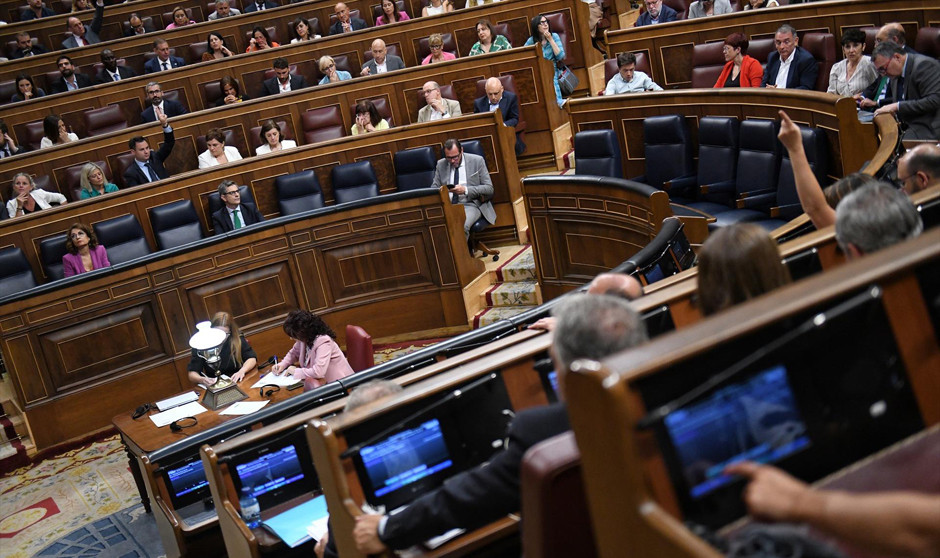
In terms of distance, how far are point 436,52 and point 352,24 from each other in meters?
1.24

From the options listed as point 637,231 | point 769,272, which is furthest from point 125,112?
point 769,272

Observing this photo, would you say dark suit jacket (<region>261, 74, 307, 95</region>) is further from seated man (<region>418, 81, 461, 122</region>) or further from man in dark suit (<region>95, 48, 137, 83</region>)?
man in dark suit (<region>95, 48, 137, 83</region>)

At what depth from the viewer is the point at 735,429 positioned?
126 cm

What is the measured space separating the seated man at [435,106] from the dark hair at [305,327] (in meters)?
2.54

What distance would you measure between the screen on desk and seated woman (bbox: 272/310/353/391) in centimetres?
294

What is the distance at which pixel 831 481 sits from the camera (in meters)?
1.29

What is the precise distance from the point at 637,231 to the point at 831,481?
3.33 m

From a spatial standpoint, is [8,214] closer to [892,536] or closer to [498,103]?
[498,103]

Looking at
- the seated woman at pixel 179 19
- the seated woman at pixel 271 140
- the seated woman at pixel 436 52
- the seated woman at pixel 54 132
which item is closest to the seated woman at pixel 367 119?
the seated woman at pixel 271 140

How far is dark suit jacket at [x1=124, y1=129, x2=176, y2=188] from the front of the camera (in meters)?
6.29

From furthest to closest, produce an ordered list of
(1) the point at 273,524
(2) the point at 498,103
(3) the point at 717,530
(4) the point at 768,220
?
(2) the point at 498,103 < (4) the point at 768,220 < (1) the point at 273,524 < (3) the point at 717,530

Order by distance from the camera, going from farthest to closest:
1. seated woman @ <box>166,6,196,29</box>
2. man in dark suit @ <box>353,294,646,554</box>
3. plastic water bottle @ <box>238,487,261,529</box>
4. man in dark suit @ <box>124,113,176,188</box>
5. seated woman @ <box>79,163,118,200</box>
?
seated woman @ <box>166,6,196,29</box>
man in dark suit @ <box>124,113,176,188</box>
seated woman @ <box>79,163,118,200</box>
plastic water bottle @ <box>238,487,261,529</box>
man in dark suit @ <box>353,294,646,554</box>

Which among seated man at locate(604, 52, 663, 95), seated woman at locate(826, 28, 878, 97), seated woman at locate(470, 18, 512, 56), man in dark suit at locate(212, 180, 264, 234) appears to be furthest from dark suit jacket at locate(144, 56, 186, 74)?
seated woman at locate(826, 28, 878, 97)

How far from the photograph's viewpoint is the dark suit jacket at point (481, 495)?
1562 mm
